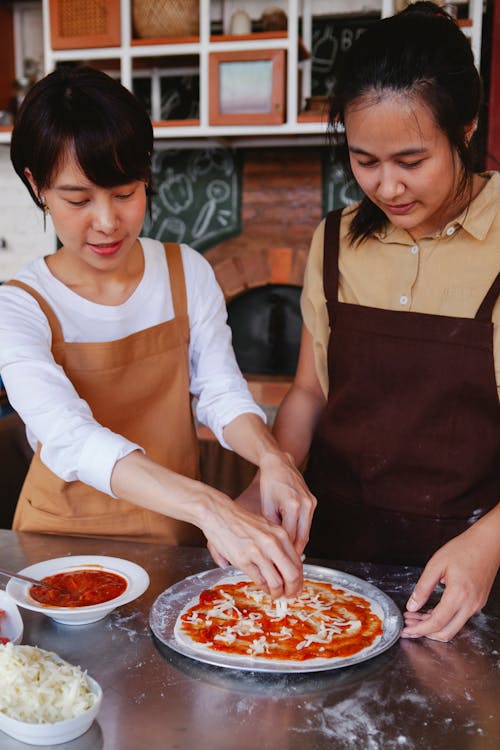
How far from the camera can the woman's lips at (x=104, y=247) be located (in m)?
1.46

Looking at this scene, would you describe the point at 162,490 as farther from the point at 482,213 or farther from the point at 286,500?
the point at 482,213

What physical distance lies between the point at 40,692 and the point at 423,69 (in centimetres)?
117

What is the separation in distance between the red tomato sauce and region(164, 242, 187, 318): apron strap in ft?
2.12

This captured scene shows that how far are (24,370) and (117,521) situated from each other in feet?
1.35

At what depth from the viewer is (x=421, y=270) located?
5.21 feet

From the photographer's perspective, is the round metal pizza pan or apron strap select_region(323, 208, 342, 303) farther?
Result: apron strap select_region(323, 208, 342, 303)

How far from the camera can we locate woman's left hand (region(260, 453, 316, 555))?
1.31 metres

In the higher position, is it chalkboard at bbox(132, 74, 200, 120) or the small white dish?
chalkboard at bbox(132, 74, 200, 120)

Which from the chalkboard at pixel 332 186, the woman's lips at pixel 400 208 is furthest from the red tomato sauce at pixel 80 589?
the chalkboard at pixel 332 186

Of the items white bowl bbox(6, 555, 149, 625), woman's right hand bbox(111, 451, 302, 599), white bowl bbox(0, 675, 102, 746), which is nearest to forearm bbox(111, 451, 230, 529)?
woman's right hand bbox(111, 451, 302, 599)

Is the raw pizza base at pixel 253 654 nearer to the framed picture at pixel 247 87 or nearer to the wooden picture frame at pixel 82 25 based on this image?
the framed picture at pixel 247 87

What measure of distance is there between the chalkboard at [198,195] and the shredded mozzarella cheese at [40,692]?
3.71 m

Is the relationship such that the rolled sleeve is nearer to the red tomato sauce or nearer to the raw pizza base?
the red tomato sauce

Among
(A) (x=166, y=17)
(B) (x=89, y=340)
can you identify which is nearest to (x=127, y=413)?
(B) (x=89, y=340)
